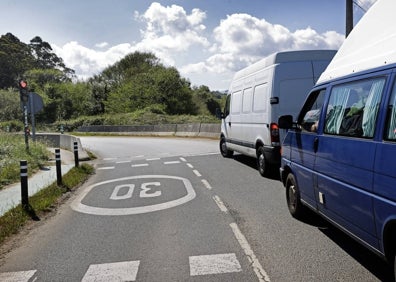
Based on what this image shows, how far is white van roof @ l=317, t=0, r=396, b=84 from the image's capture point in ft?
12.8

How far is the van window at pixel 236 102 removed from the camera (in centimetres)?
1276

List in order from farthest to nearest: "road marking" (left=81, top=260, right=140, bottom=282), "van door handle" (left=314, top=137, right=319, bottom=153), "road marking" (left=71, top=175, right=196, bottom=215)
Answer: "road marking" (left=71, top=175, right=196, bottom=215)
"van door handle" (left=314, top=137, right=319, bottom=153)
"road marking" (left=81, top=260, right=140, bottom=282)

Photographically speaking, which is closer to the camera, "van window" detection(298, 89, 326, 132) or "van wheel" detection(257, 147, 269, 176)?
"van window" detection(298, 89, 326, 132)

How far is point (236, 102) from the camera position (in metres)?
13.2

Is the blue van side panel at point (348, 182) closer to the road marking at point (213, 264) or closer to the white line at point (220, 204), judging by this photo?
the road marking at point (213, 264)

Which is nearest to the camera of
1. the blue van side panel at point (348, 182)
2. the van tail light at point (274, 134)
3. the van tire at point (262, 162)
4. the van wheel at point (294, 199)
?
the blue van side panel at point (348, 182)

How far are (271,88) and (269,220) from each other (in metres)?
4.35

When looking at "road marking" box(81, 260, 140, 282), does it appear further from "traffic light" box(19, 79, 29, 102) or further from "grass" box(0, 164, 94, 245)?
"traffic light" box(19, 79, 29, 102)

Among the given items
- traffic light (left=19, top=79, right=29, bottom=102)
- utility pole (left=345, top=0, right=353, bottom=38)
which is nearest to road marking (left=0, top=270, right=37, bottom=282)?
traffic light (left=19, top=79, right=29, bottom=102)

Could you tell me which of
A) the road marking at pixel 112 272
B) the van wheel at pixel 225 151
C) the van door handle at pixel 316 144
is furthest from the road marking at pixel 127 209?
the van wheel at pixel 225 151

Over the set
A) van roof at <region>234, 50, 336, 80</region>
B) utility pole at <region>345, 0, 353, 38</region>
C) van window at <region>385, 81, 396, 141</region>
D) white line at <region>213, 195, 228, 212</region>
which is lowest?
white line at <region>213, 195, 228, 212</region>

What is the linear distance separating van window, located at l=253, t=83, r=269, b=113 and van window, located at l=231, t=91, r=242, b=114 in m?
1.55

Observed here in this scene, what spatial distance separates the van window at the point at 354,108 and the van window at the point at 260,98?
5.29m

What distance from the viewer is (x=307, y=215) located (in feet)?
21.0
